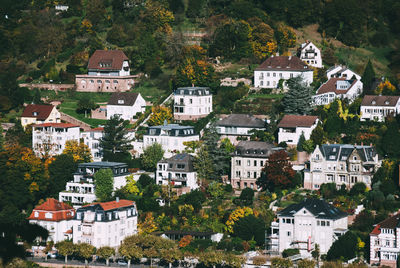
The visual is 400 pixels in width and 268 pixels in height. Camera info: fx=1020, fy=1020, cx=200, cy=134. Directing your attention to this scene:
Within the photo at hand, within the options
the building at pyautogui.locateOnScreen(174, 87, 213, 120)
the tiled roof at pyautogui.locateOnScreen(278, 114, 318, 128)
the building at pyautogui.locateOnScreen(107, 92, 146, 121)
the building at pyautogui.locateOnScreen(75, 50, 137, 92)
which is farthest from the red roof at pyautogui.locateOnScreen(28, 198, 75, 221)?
the building at pyautogui.locateOnScreen(75, 50, 137, 92)

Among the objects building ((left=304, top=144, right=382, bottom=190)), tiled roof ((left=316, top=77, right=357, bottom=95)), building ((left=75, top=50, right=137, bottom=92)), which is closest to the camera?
building ((left=304, top=144, right=382, bottom=190))

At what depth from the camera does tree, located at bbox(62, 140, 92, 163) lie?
122 metres

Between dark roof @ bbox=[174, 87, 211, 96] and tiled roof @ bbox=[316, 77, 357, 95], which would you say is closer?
tiled roof @ bbox=[316, 77, 357, 95]

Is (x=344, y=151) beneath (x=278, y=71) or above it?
beneath

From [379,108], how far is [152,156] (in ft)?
90.3

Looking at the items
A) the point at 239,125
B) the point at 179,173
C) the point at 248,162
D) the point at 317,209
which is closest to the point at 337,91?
the point at 239,125

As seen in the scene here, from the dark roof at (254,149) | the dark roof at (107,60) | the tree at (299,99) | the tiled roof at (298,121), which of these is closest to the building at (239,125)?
the tiled roof at (298,121)

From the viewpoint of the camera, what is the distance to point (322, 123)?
120m

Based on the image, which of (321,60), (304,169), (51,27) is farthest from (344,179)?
(51,27)

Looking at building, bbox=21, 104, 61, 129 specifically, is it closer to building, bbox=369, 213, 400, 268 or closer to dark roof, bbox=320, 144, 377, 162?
dark roof, bbox=320, 144, 377, 162

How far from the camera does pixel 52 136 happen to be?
12619 cm

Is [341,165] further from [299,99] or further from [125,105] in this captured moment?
[125,105]

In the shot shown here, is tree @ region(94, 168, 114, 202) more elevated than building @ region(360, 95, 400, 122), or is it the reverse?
building @ region(360, 95, 400, 122)

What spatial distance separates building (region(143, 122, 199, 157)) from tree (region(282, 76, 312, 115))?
11.9 metres
